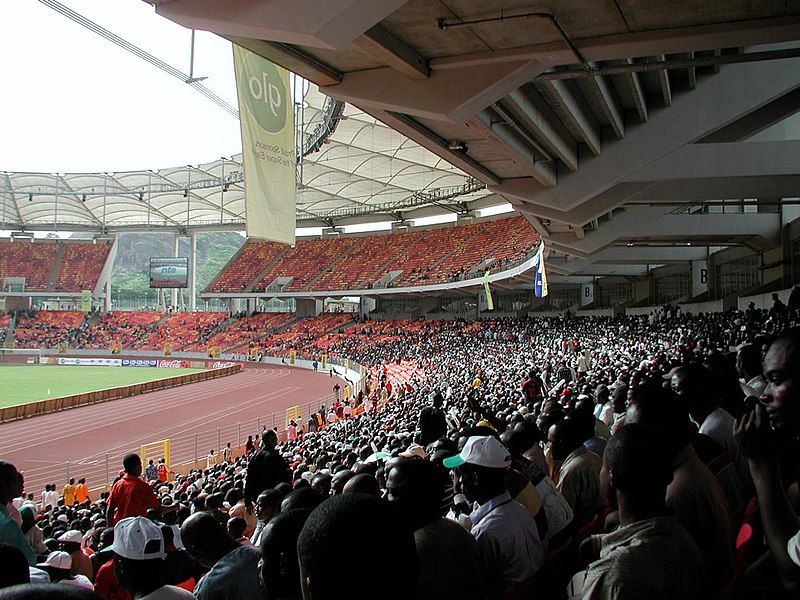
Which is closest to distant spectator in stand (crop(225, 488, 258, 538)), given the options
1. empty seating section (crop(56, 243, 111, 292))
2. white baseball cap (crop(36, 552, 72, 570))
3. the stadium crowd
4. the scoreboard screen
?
the stadium crowd

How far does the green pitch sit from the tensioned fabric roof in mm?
16295

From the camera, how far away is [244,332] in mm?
68750

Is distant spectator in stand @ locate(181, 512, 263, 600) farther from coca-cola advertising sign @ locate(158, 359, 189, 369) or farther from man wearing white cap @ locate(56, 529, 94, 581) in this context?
coca-cola advertising sign @ locate(158, 359, 189, 369)

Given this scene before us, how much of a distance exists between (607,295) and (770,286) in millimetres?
20963

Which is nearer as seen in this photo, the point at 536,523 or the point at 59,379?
the point at 536,523

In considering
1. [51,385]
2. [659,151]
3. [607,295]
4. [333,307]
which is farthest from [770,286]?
[333,307]

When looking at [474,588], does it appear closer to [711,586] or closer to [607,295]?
[711,586]

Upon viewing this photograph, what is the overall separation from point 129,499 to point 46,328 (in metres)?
72.5

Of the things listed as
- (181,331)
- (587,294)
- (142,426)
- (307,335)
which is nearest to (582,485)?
(142,426)

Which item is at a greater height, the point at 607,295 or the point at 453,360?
the point at 607,295

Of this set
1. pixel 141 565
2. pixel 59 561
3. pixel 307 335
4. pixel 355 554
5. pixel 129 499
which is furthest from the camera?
pixel 307 335

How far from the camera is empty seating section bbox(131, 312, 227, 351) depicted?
68.7 metres

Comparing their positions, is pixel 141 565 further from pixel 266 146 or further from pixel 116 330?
pixel 116 330

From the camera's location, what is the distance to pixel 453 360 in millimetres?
34594
